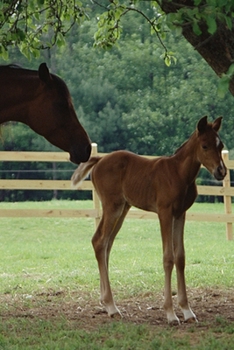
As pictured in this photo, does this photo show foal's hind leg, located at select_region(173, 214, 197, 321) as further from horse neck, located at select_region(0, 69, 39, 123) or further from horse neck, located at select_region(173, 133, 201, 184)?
horse neck, located at select_region(0, 69, 39, 123)

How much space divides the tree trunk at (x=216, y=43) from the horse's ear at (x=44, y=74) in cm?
114

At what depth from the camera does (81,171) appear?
646cm

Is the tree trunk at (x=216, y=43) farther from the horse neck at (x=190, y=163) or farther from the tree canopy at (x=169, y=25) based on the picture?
the horse neck at (x=190, y=163)

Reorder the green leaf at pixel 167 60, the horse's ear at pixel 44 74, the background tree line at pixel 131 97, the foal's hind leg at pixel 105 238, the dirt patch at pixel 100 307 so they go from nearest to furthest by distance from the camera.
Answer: the horse's ear at pixel 44 74, the dirt patch at pixel 100 307, the foal's hind leg at pixel 105 238, the green leaf at pixel 167 60, the background tree line at pixel 131 97

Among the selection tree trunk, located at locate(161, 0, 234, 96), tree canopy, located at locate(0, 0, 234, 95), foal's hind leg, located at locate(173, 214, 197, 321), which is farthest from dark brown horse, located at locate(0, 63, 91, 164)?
tree trunk, located at locate(161, 0, 234, 96)

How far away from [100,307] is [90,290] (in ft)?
3.62

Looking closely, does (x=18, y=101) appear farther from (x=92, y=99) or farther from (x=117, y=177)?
(x=92, y=99)

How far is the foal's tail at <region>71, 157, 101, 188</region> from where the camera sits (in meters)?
6.44

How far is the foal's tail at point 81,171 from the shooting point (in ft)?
21.1

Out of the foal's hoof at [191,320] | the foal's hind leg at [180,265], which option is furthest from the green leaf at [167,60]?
the foal's hoof at [191,320]

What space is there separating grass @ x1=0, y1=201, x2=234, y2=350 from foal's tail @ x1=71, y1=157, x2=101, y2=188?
120 cm

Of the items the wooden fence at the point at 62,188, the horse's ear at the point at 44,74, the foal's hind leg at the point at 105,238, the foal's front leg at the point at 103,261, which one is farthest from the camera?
the wooden fence at the point at 62,188

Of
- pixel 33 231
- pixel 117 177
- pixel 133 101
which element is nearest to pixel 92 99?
pixel 133 101

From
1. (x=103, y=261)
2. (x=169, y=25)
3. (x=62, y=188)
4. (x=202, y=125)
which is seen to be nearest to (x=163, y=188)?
(x=202, y=125)
